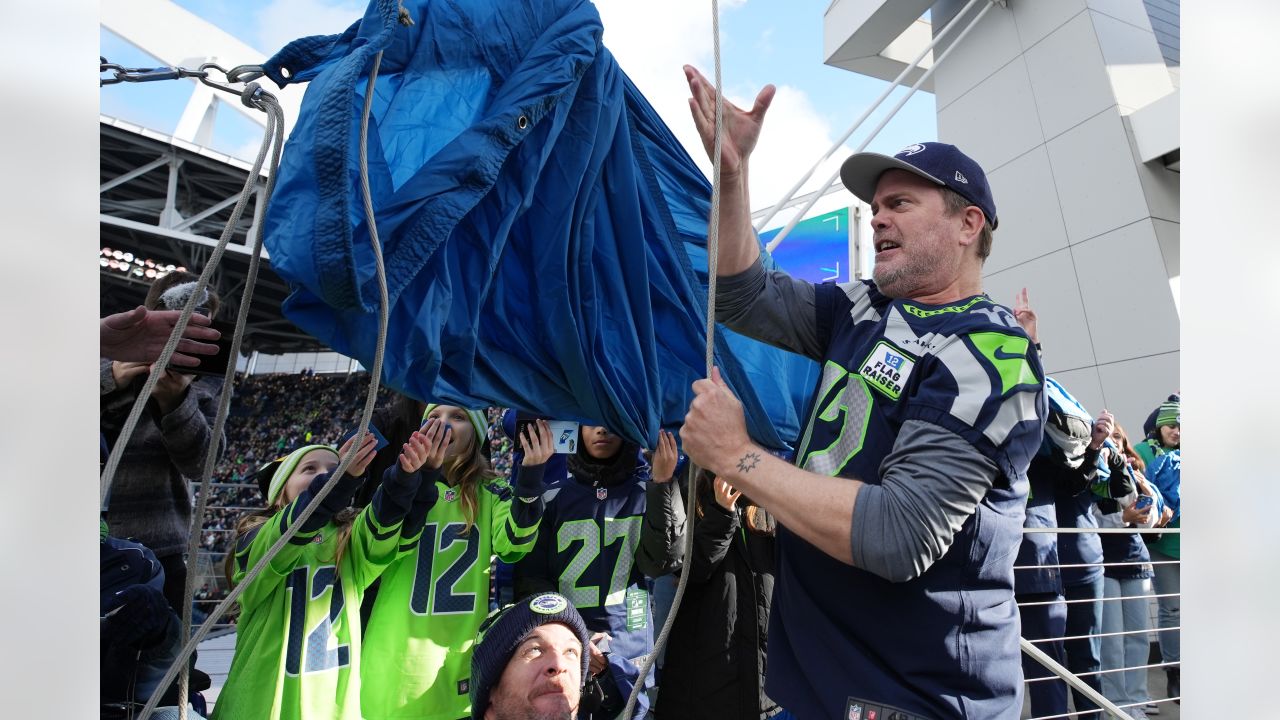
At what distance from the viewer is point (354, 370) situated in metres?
23.5

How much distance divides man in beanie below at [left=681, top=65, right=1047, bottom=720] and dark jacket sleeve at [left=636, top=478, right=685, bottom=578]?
107cm

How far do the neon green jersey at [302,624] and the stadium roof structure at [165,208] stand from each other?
38.6 ft

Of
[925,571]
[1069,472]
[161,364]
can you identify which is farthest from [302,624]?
[1069,472]

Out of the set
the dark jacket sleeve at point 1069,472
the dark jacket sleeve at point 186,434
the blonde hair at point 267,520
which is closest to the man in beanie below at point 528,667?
the blonde hair at point 267,520

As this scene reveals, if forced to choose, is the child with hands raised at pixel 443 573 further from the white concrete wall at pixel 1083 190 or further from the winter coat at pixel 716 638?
the white concrete wall at pixel 1083 190

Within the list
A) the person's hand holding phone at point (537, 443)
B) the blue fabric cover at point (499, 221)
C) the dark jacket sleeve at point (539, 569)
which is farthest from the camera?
the dark jacket sleeve at point (539, 569)

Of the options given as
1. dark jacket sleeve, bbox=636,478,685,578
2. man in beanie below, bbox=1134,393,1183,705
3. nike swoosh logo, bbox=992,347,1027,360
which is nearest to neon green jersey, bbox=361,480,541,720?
dark jacket sleeve, bbox=636,478,685,578

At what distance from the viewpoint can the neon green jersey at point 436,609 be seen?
8.18 feet

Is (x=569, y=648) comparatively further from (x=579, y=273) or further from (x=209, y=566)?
(x=209, y=566)

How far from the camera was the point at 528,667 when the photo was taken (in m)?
1.80

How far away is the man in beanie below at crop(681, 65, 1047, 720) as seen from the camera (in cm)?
113

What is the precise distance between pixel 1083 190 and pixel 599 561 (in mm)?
6438

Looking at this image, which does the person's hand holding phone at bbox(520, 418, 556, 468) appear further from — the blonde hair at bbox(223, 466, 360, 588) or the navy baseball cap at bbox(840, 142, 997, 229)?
the navy baseball cap at bbox(840, 142, 997, 229)

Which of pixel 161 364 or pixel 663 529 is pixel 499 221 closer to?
pixel 161 364
